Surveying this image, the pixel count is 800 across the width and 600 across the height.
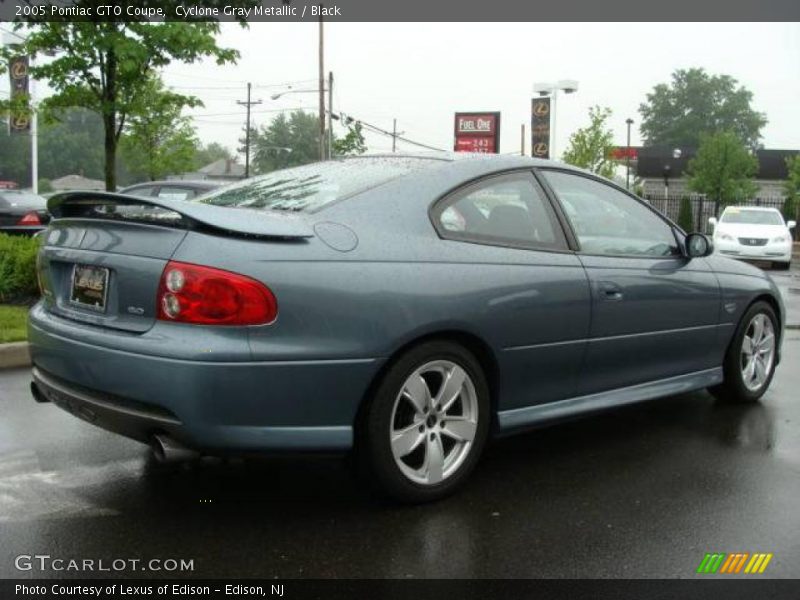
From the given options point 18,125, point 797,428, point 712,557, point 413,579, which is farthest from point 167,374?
point 18,125

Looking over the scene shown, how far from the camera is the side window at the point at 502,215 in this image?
3.85 meters

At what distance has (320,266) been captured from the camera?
10.8 feet

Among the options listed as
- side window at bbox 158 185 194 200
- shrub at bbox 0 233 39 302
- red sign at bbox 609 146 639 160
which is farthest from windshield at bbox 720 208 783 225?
shrub at bbox 0 233 39 302

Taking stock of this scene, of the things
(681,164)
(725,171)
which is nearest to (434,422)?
(725,171)

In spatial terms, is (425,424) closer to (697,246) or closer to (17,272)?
(697,246)

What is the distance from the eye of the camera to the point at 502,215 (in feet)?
13.4

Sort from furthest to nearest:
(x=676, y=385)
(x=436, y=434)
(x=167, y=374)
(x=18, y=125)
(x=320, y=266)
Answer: (x=18, y=125) → (x=676, y=385) → (x=436, y=434) → (x=320, y=266) → (x=167, y=374)

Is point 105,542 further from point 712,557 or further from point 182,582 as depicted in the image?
point 712,557

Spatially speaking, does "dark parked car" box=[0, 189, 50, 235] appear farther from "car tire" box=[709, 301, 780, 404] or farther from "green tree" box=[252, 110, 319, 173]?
"green tree" box=[252, 110, 319, 173]

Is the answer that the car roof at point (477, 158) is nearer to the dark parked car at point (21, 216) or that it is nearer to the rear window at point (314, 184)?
the rear window at point (314, 184)

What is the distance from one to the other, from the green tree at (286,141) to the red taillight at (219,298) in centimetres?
10978

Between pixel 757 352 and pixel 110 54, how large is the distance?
760 cm

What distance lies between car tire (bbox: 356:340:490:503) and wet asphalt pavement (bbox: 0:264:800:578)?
0.45ft

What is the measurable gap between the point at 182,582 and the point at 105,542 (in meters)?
0.48
